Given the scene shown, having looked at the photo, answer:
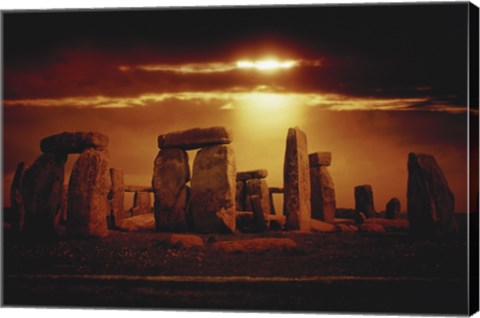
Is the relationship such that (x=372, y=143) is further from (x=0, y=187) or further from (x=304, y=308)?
(x=0, y=187)

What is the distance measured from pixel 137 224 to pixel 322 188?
9.34ft

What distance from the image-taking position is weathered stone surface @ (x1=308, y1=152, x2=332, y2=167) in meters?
13.5

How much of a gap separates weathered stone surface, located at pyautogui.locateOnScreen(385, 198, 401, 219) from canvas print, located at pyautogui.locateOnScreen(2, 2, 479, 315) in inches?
0.7

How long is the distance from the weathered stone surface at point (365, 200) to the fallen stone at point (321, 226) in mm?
544

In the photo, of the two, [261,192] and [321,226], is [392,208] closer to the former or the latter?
[321,226]

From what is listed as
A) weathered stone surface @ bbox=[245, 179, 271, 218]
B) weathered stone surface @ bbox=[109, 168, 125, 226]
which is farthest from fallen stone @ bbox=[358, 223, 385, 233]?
weathered stone surface @ bbox=[109, 168, 125, 226]

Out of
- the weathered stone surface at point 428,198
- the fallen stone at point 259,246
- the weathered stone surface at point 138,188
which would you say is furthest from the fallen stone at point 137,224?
the weathered stone surface at point 428,198

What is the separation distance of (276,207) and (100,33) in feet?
12.1

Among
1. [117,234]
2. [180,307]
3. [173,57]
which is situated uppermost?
[173,57]

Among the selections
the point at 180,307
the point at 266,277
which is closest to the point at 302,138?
the point at 266,277

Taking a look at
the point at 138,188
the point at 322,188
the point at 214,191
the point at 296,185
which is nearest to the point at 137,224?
the point at 138,188

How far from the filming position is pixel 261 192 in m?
14.2

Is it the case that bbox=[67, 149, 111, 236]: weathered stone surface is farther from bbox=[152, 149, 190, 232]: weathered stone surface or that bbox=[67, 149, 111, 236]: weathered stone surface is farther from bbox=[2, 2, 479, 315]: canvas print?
bbox=[152, 149, 190, 232]: weathered stone surface

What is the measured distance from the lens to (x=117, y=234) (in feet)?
46.0
